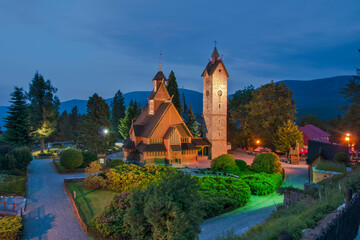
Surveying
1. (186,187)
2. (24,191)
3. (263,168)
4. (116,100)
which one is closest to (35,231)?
(24,191)

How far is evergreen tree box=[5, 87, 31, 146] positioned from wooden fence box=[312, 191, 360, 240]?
37380 millimetres

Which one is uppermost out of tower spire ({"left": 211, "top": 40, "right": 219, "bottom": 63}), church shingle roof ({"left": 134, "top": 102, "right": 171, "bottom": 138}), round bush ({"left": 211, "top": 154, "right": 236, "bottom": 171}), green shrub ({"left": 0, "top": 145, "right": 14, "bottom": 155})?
tower spire ({"left": 211, "top": 40, "right": 219, "bottom": 63})

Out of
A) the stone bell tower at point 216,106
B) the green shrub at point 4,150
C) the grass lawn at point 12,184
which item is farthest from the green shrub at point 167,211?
the stone bell tower at point 216,106

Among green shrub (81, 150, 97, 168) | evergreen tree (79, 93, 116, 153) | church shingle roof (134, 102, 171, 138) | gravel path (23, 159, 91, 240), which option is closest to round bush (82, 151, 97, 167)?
green shrub (81, 150, 97, 168)

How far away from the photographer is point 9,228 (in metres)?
14.1

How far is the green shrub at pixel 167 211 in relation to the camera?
9164 mm

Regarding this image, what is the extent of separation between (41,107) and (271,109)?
38.7m

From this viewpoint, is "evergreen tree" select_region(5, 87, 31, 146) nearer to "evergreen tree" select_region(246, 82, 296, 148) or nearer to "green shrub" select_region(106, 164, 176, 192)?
"green shrub" select_region(106, 164, 176, 192)

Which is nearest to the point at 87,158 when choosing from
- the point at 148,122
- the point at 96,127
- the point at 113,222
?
the point at 96,127

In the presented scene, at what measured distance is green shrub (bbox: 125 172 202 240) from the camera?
9.16 m

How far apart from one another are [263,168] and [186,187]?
2149cm

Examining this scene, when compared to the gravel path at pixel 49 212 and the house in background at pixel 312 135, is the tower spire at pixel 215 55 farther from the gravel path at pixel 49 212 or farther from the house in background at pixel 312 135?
the gravel path at pixel 49 212

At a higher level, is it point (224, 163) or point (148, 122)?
point (148, 122)

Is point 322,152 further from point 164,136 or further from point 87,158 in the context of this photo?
point 87,158
